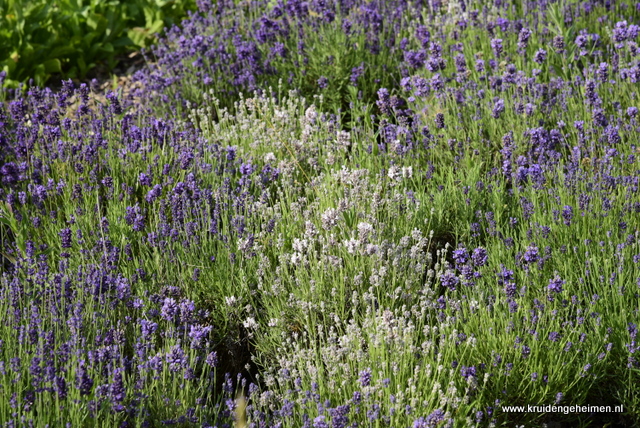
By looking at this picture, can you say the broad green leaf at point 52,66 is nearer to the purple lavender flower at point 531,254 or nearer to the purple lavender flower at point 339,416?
the purple lavender flower at point 531,254

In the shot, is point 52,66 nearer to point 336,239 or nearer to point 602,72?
point 336,239

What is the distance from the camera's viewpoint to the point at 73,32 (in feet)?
19.5

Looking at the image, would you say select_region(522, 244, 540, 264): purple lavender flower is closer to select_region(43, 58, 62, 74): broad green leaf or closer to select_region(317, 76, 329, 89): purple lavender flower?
select_region(317, 76, 329, 89): purple lavender flower

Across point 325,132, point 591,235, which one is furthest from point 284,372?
point 325,132

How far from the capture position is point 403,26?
5.36 meters

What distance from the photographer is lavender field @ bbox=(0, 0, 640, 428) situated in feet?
8.37

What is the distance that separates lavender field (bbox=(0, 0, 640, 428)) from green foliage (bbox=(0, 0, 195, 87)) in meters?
1.15

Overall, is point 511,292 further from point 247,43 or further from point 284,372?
point 247,43

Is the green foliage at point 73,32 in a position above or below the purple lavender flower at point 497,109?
above

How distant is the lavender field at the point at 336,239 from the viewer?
2.55 metres

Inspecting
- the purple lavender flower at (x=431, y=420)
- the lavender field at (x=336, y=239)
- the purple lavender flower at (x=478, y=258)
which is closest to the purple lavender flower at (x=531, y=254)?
the lavender field at (x=336, y=239)

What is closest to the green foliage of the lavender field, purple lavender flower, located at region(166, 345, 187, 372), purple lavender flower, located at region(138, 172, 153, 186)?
the lavender field

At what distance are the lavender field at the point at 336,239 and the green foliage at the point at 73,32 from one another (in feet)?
3.77

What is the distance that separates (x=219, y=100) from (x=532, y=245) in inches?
109
